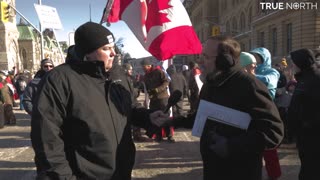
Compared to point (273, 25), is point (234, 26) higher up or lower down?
higher up

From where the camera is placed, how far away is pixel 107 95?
269cm

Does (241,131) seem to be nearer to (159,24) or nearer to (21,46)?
(159,24)

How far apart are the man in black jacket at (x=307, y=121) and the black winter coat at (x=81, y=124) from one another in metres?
2.03

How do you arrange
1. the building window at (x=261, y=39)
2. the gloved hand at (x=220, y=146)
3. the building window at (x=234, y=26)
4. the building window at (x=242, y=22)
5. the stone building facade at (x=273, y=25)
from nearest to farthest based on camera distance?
the gloved hand at (x=220, y=146)
the stone building facade at (x=273, y=25)
the building window at (x=261, y=39)
the building window at (x=242, y=22)
the building window at (x=234, y=26)

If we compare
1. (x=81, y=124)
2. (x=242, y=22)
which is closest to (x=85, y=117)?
(x=81, y=124)

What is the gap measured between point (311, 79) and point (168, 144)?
5.00 m

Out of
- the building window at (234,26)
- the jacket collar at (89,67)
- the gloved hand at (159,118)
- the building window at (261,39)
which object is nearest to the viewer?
the jacket collar at (89,67)

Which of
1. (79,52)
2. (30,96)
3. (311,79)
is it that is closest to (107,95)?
(79,52)

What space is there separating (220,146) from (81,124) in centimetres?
94

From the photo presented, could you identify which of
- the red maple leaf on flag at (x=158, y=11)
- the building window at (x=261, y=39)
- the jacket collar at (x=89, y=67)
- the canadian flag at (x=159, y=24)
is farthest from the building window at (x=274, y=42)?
the jacket collar at (x=89, y=67)

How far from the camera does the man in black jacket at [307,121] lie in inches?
150

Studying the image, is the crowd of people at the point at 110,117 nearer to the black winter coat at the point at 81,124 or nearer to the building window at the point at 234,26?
the black winter coat at the point at 81,124

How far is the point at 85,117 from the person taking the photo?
2469 mm

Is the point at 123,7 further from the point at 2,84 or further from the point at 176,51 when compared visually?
the point at 2,84
